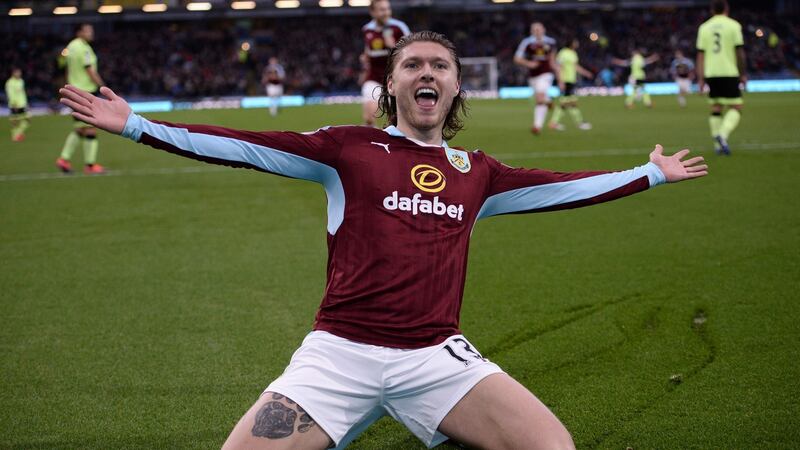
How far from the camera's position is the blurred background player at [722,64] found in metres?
13.9

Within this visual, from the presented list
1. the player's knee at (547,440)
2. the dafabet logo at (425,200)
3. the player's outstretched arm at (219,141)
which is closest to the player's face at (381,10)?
the player's outstretched arm at (219,141)

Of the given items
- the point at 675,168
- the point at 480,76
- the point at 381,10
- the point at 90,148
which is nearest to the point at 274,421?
the point at 675,168

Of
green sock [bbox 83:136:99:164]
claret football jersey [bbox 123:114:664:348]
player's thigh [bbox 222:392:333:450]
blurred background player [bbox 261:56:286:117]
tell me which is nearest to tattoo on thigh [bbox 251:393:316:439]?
player's thigh [bbox 222:392:333:450]

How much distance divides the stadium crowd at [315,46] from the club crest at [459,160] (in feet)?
150

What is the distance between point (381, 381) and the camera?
2.99 meters

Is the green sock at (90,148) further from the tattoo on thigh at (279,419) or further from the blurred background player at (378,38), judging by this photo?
the tattoo on thigh at (279,419)

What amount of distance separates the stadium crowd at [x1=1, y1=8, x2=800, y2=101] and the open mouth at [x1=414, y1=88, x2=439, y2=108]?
45.8 m

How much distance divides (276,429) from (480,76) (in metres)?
45.7

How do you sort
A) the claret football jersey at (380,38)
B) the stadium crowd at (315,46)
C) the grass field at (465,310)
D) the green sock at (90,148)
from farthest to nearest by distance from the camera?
1. the stadium crowd at (315,46)
2. the green sock at (90,148)
3. the claret football jersey at (380,38)
4. the grass field at (465,310)

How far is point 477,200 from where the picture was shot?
11.1ft

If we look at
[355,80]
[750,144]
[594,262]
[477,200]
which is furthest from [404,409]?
[355,80]

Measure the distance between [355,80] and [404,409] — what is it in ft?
163

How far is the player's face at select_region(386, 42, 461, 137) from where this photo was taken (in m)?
3.41

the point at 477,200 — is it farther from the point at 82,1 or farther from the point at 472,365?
the point at 82,1
